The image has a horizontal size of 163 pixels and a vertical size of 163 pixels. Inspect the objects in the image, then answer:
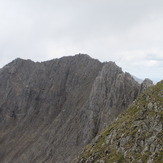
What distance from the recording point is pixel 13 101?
14038 cm

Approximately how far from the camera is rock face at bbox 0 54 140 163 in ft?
300

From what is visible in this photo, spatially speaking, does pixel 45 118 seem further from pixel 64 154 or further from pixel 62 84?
pixel 64 154

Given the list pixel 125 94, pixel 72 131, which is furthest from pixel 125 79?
pixel 72 131

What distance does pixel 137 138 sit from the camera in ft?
99.5

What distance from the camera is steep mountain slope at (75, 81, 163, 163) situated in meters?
27.6

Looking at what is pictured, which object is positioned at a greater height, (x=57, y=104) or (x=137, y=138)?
(x=57, y=104)

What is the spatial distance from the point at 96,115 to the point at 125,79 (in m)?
17.8

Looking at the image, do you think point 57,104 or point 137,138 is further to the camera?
point 57,104

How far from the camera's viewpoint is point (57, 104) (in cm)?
12419

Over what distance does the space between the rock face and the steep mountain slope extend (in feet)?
145

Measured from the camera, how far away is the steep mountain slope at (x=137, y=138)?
27578 millimetres

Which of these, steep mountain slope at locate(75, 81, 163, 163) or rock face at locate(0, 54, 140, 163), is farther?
rock face at locate(0, 54, 140, 163)

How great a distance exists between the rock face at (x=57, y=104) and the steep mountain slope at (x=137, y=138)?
4426 cm

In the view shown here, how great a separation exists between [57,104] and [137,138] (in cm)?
9594
